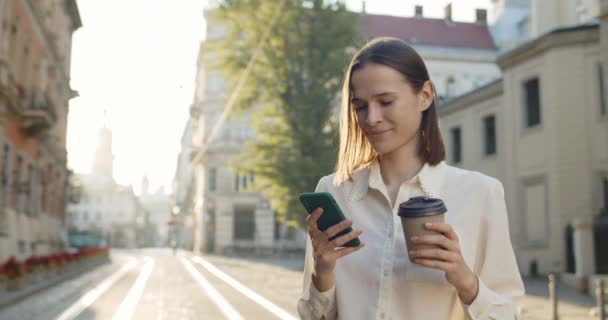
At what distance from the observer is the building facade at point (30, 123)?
2406 cm

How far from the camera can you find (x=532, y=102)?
25531 millimetres

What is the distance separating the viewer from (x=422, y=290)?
2234 mm

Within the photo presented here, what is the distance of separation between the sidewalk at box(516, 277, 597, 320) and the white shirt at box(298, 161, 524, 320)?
9381 millimetres

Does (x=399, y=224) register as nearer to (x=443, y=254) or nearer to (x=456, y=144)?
(x=443, y=254)

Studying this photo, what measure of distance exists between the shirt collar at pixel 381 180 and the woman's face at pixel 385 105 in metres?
0.11

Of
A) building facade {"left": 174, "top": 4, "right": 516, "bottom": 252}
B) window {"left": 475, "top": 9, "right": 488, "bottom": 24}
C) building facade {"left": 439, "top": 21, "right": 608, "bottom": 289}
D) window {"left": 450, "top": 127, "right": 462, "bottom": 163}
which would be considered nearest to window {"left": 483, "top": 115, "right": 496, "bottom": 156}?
building facade {"left": 439, "top": 21, "right": 608, "bottom": 289}

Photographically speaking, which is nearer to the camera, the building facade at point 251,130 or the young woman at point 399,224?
the young woman at point 399,224

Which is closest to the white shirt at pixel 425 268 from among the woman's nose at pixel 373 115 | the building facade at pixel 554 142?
the woman's nose at pixel 373 115

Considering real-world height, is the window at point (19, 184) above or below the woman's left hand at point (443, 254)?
above

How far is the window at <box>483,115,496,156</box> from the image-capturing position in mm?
28750

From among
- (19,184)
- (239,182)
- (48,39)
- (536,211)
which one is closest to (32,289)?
(19,184)

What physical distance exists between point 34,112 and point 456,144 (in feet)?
57.8

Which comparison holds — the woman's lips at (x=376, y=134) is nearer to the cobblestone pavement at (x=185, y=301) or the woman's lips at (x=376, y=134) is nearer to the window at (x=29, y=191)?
the cobblestone pavement at (x=185, y=301)

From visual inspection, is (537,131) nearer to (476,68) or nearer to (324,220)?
(324,220)
